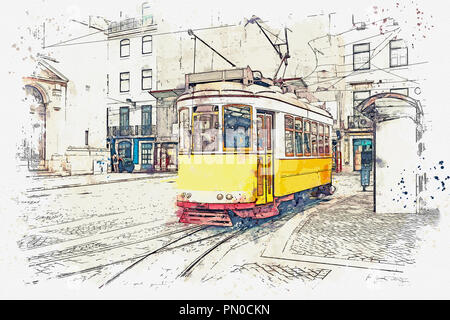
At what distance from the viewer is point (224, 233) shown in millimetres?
6379

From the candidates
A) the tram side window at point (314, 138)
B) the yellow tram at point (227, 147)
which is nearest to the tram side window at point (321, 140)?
the tram side window at point (314, 138)

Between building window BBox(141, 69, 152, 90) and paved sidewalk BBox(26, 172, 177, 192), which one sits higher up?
building window BBox(141, 69, 152, 90)

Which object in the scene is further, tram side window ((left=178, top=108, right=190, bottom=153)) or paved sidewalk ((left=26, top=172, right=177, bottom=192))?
paved sidewalk ((left=26, top=172, right=177, bottom=192))

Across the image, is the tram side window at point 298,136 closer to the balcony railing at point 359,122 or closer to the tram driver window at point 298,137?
the tram driver window at point 298,137

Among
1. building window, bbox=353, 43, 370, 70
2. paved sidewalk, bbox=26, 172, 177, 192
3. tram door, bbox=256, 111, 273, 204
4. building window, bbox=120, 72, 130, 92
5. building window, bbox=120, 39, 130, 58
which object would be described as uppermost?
building window, bbox=120, 39, 130, 58

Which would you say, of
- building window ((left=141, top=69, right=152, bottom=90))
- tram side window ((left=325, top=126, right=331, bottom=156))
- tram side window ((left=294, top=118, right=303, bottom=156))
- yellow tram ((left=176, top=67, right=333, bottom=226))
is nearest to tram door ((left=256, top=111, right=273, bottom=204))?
yellow tram ((left=176, top=67, right=333, bottom=226))

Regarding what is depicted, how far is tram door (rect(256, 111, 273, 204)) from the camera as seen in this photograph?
673 cm

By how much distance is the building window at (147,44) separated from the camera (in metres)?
6.22

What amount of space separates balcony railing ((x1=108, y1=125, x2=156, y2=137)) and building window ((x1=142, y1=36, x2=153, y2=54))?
57.6 inches

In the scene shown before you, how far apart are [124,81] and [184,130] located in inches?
61.1

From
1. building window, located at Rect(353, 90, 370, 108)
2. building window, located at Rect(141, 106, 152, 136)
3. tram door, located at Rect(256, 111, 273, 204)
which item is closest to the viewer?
building window, located at Rect(141, 106, 152, 136)

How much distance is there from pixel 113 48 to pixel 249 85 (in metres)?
2.80

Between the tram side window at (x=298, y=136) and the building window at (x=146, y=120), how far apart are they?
133 inches

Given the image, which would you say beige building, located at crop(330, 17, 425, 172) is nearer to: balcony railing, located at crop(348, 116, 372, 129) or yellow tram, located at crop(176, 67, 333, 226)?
balcony railing, located at crop(348, 116, 372, 129)
